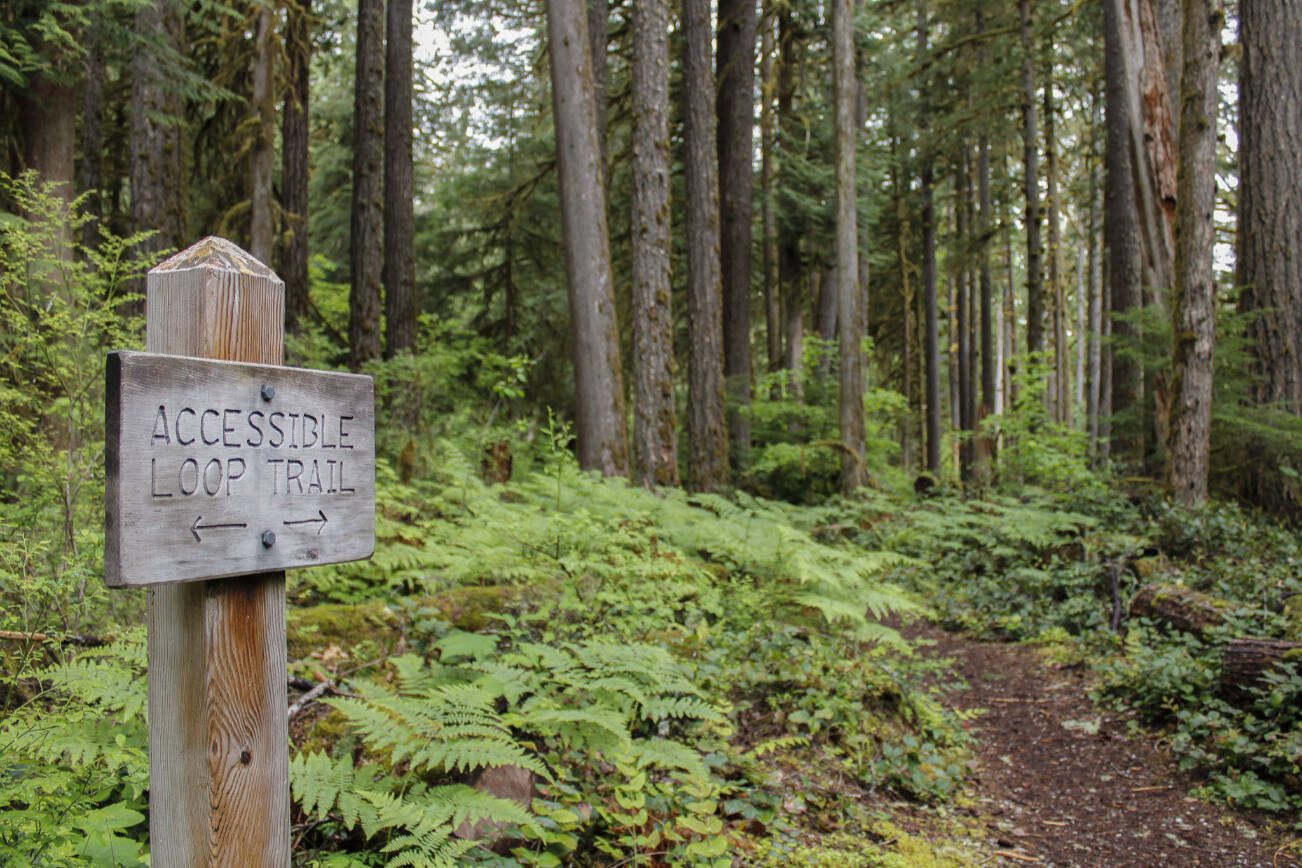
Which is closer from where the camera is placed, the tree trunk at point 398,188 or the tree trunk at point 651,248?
the tree trunk at point 651,248

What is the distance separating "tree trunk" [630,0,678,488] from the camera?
1072cm

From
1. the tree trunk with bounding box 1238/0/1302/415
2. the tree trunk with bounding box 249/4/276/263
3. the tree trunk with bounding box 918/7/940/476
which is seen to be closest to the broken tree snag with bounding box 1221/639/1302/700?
the tree trunk with bounding box 1238/0/1302/415

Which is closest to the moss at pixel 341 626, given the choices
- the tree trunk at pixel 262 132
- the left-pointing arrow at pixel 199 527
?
the left-pointing arrow at pixel 199 527

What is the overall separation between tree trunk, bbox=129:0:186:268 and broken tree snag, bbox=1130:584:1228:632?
33.7 feet

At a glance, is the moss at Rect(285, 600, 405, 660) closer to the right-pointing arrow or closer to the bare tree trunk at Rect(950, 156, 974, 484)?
the right-pointing arrow

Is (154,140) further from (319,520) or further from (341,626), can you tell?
(319,520)

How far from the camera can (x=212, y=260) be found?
208cm

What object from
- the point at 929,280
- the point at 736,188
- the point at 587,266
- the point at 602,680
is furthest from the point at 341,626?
the point at 929,280

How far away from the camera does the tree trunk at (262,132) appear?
1086 centimetres

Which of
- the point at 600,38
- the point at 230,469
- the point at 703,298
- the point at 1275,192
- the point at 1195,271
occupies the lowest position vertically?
the point at 230,469

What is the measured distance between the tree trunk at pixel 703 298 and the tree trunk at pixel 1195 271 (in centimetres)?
622

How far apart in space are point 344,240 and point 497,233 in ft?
16.0

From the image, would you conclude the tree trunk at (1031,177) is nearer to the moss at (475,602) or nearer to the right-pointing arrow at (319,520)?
the moss at (475,602)

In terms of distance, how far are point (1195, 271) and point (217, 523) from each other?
395 inches
